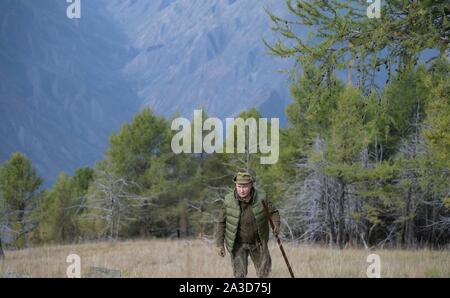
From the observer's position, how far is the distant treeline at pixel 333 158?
31.5 feet

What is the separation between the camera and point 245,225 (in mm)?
8055

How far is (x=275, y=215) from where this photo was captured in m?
8.02

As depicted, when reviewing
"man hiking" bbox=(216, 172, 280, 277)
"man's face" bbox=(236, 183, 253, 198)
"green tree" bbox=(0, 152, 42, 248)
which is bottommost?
"man hiking" bbox=(216, 172, 280, 277)

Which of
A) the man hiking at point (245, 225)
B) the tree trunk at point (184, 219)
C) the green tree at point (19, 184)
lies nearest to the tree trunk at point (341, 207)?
the tree trunk at point (184, 219)

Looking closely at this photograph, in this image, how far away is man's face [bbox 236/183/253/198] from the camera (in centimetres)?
779

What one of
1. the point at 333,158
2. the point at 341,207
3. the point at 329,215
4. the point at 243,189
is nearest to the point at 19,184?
the point at 329,215

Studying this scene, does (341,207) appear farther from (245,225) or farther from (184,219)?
(245,225)

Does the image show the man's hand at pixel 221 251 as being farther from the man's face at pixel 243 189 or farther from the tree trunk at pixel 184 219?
the tree trunk at pixel 184 219

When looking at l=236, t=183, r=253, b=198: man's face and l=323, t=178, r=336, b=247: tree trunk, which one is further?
l=323, t=178, r=336, b=247: tree trunk

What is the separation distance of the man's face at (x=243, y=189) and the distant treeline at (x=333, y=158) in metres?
2.58

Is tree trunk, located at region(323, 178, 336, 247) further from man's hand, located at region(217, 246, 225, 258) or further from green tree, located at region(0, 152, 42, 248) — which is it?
green tree, located at region(0, 152, 42, 248)

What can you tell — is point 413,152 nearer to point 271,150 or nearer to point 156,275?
point 271,150

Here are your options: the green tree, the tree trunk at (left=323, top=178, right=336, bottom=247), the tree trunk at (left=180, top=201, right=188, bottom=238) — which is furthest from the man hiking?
the green tree

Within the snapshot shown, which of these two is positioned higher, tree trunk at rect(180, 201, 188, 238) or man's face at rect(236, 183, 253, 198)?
man's face at rect(236, 183, 253, 198)
